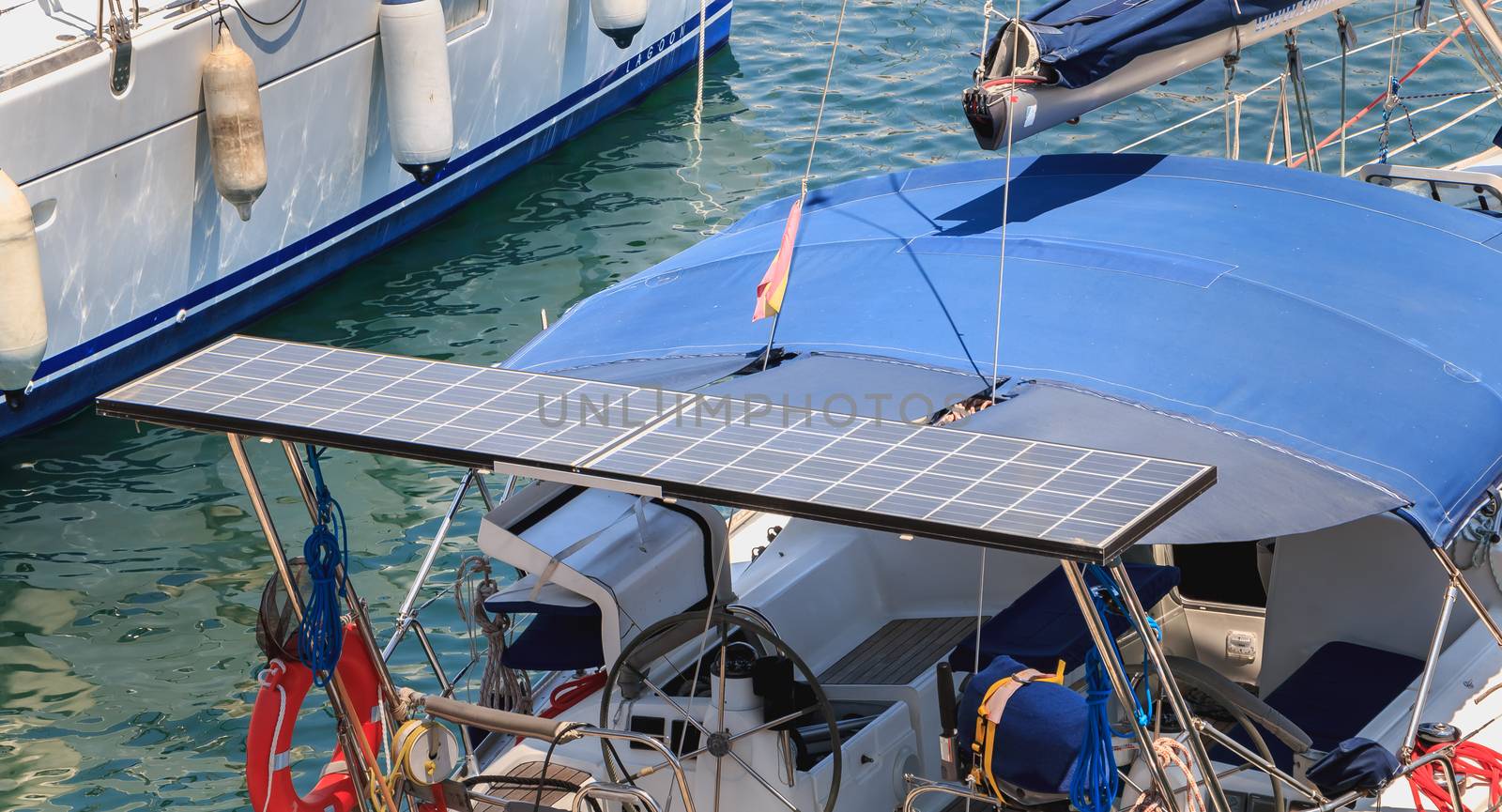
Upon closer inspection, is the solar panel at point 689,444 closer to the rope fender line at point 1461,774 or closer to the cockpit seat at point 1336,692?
the rope fender line at point 1461,774

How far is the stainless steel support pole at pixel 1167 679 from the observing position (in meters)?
3.75

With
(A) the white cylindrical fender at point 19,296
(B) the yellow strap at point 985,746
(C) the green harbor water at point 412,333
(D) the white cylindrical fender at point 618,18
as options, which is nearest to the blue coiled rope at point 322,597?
(B) the yellow strap at point 985,746

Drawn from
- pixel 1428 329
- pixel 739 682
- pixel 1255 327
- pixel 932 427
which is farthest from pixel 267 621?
pixel 1428 329

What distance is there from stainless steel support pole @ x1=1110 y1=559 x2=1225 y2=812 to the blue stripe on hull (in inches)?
315

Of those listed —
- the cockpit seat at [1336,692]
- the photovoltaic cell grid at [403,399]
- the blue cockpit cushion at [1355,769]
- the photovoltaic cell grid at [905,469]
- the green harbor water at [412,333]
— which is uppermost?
the photovoltaic cell grid at [905,469]

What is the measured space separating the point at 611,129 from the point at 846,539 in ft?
28.0

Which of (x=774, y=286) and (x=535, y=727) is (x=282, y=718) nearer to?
(x=535, y=727)

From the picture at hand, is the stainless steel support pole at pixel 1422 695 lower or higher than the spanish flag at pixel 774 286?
lower

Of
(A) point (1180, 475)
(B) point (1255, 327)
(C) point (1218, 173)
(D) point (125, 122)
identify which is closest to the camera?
(A) point (1180, 475)

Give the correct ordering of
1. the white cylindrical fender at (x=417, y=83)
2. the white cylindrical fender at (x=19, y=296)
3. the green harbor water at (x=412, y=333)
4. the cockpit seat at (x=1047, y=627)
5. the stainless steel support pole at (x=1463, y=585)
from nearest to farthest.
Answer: the stainless steel support pole at (x=1463, y=585) → the cockpit seat at (x=1047, y=627) → the green harbor water at (x=412, y=333) → the white cylindrical fender at (x=19, y=296) → the white cylindrical fender at (x=417, y=83)

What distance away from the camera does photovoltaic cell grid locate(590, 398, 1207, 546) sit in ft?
11.5

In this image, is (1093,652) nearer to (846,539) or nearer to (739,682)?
(739,682)

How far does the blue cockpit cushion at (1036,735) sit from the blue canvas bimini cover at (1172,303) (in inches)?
38.4

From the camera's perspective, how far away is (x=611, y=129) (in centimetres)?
1440
